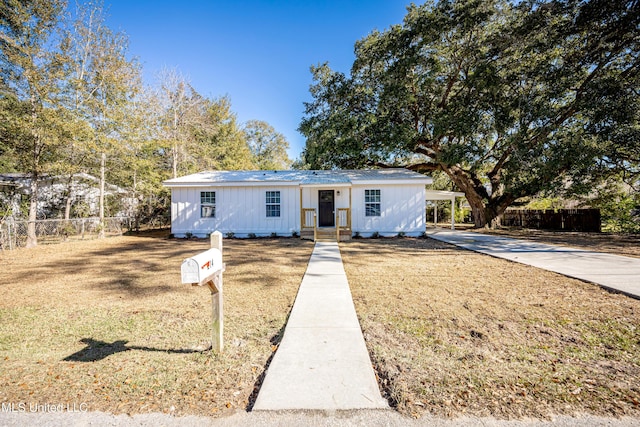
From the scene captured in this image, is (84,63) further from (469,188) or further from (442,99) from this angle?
(469,188)

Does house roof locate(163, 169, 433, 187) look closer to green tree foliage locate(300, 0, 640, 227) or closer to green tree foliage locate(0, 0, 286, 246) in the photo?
green tree foliage locate(300, 0, 640, 227)

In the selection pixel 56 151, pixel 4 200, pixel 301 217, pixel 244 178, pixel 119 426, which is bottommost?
pixel 119 426

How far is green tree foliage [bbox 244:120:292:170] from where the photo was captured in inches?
1404

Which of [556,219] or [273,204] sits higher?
[273,204]

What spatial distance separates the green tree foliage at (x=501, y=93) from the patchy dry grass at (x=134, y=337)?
36.9 feet

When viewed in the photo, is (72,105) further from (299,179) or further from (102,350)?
(102,350)

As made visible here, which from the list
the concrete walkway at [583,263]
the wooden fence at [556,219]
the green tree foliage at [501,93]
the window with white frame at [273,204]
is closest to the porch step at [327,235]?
the window with white frame at [273,204]

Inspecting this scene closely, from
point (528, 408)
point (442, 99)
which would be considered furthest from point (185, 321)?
point (442, 99)

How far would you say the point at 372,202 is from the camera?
1321 centimetres

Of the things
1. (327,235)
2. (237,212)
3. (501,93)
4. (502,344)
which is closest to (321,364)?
(502,344)

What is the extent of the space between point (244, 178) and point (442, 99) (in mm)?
11323

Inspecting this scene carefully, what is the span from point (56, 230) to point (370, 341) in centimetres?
1463

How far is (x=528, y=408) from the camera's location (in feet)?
6.72

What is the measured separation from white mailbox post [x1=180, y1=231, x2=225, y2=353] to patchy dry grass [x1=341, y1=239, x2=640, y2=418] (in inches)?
64.0
